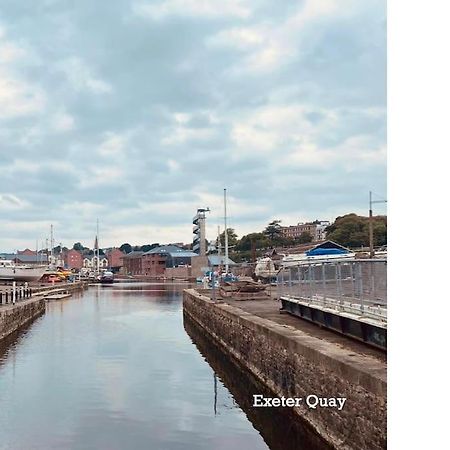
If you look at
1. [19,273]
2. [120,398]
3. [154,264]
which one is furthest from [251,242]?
[120,398]

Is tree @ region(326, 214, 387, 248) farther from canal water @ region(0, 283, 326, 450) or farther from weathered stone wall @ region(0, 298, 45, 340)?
canal water @ region(0, 283, 326, 450)

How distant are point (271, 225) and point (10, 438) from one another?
565ft

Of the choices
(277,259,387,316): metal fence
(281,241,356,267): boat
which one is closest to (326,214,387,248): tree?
(281,241,356,267): boat

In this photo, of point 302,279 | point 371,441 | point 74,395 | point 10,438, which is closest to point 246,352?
point 302,279

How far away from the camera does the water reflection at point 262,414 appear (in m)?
10.8

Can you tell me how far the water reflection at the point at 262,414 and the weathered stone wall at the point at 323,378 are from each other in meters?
0.25

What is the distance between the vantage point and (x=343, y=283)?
45.6 ft

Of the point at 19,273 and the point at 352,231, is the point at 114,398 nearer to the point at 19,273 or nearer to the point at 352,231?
the point at 19,273

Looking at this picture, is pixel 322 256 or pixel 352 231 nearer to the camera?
pixel 322 256

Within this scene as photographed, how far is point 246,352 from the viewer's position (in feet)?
59.8

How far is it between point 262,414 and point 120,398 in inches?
160

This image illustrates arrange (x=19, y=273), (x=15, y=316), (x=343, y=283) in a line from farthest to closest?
(x=19, y=273) → (x=15, y=316) → (x=343, y=283)

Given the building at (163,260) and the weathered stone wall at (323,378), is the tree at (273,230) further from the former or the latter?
the weathered stone wall at (323,378)
